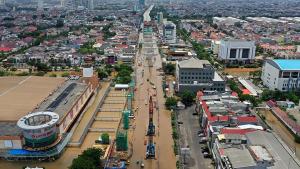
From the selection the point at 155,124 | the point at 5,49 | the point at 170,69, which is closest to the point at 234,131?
the point at 155,124

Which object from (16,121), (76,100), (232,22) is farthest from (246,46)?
(232,22)

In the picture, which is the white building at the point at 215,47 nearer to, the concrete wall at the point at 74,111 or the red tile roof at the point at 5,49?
the concrete wall at the point at 74,111

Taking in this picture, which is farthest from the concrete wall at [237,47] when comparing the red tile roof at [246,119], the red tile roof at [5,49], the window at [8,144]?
the window at [8,144]

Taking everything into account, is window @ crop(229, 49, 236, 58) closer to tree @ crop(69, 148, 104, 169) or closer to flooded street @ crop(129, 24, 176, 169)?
flooded street @ crop(129, 24, 176, 169)

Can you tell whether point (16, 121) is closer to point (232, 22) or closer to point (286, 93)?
point (286, 93)

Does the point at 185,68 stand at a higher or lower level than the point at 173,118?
higher
